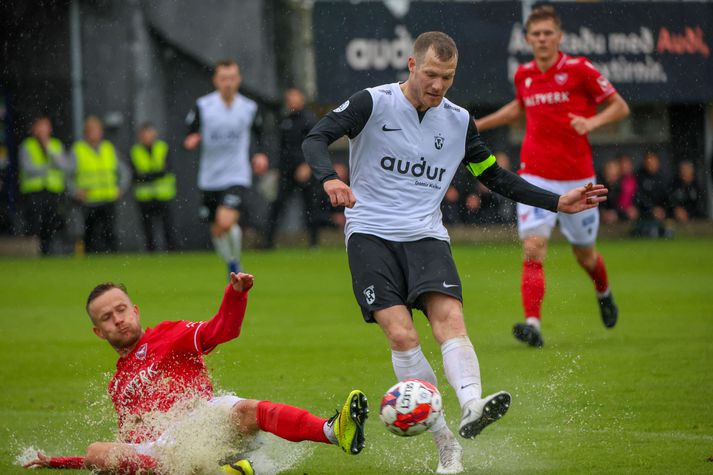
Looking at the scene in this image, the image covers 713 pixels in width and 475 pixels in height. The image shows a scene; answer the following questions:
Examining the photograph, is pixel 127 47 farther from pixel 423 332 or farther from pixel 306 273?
pixel 423 332

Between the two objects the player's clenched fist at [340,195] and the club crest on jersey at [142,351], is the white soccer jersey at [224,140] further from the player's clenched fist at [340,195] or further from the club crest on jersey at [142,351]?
the player's clenched fist at [340,195]

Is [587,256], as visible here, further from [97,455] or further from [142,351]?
[97,455]

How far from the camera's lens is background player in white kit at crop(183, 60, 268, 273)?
15.6 metres

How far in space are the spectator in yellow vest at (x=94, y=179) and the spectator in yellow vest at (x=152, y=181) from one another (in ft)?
1.38

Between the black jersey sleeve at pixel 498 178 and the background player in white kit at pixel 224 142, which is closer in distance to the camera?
the black jersey sleeve at pixel 498 178

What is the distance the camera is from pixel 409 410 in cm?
566

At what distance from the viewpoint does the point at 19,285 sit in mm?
17297

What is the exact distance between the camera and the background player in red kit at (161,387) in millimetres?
5930

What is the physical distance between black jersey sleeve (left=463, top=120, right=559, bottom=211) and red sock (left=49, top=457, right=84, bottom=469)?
8.57ft

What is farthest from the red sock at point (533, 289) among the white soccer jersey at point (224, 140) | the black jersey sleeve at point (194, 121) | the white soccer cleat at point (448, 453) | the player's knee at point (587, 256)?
the black jersey sleeve at point (194, 121)

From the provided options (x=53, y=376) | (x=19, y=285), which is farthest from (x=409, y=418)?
(x=19, y=285)

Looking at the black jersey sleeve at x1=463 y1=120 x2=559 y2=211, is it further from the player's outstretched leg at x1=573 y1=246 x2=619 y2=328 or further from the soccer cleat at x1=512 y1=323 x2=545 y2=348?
the player's outstretched leg at x1=573 y1=246 x2=619 y2=328

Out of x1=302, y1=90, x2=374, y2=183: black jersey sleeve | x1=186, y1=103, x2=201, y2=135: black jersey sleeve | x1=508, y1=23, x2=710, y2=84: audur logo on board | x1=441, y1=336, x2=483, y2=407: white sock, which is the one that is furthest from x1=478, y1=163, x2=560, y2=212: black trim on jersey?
x1=508, y1=23, x2=710, y2=84: audur logo on board

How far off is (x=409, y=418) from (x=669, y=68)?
891 inches
